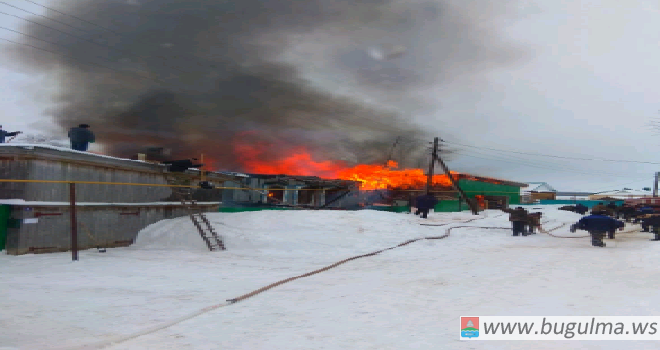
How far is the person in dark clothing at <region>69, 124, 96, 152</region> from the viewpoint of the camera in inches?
654

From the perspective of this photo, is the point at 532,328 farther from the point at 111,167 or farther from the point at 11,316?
the point at 111,167

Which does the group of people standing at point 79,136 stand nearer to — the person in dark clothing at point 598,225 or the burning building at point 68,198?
the burning building at point 68,198

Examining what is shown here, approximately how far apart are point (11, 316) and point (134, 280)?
10.3 feet

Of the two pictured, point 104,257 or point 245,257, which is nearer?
point 104,257

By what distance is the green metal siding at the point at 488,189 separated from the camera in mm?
45706

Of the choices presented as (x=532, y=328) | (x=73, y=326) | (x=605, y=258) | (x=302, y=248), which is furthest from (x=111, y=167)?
(x=605, y=258)

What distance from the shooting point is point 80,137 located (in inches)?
656

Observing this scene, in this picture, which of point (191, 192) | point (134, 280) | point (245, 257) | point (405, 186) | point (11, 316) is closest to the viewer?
point (11, 316)

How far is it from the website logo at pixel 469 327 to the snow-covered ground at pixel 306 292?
11 centimetres

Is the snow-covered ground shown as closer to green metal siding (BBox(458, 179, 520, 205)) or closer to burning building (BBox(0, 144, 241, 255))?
burning building (BBox(0, 144, 241, 255))

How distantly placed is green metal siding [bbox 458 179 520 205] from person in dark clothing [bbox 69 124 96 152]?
35.9 metres

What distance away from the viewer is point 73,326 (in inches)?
233

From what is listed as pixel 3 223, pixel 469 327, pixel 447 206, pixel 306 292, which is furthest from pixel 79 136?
pixel 447 206

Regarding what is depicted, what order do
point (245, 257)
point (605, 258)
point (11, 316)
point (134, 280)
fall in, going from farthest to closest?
point (245, 257) < point (605, 258) < point (134, 280) < point (11, 316)
